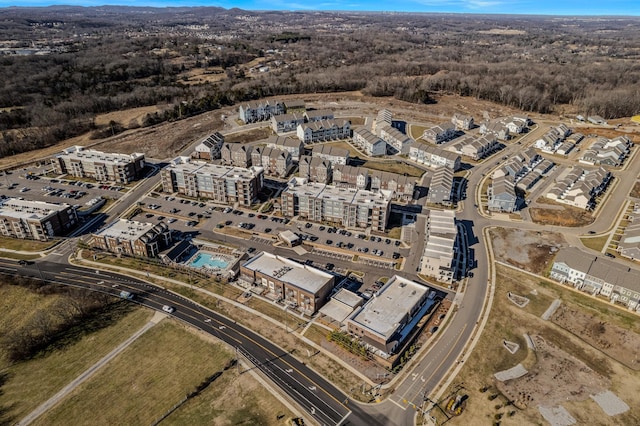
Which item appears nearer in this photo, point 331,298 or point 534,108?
point 331,298

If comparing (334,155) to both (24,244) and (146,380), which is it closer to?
(24,244)

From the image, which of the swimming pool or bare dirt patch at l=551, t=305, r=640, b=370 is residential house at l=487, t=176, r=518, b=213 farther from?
the swimming pool

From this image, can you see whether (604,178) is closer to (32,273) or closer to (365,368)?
(365,368)

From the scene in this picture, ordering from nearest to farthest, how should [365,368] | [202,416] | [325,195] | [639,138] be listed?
[202,416], [365,368], [325,195], [639,138]

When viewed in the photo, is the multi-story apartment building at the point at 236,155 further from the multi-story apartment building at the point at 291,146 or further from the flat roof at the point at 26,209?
the flat roof at the point at 26,209

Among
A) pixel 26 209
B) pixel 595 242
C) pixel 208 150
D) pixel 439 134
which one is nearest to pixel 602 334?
pixel 595 242

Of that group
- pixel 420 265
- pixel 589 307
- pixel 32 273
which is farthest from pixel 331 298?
pixel 32 273
